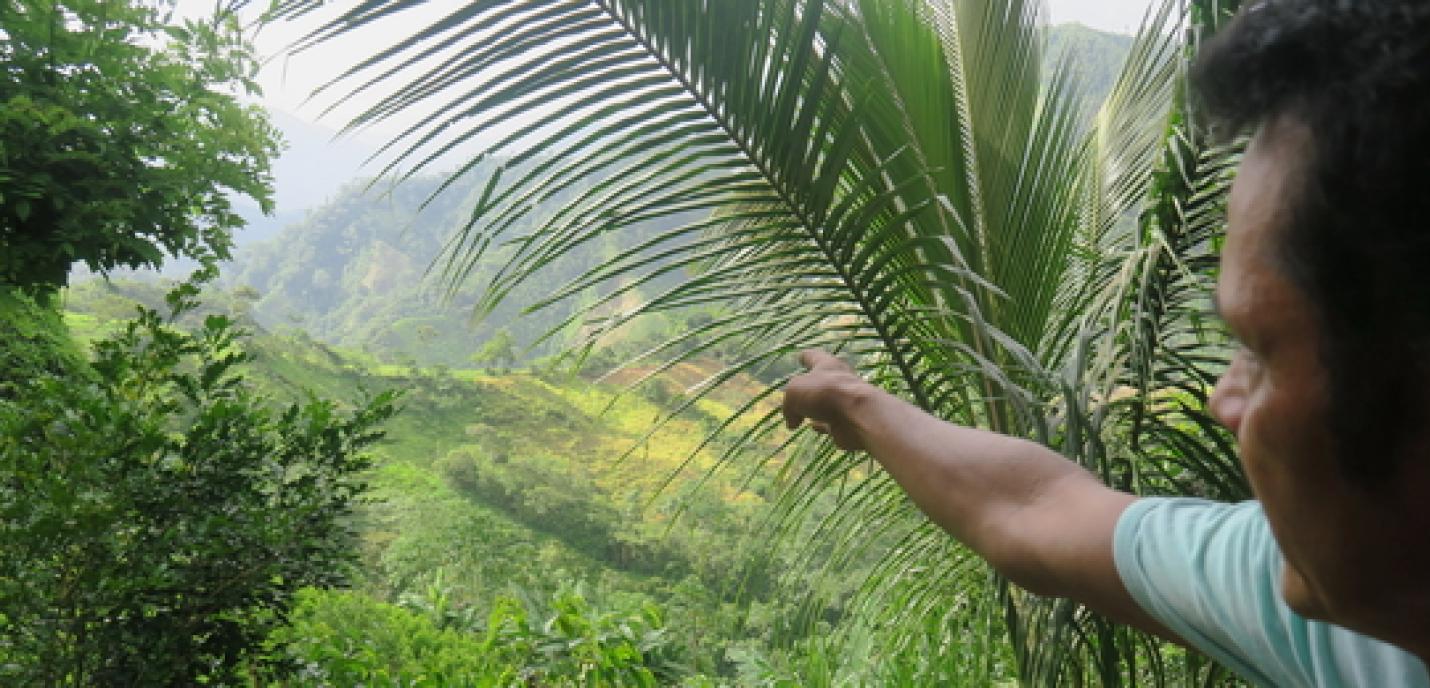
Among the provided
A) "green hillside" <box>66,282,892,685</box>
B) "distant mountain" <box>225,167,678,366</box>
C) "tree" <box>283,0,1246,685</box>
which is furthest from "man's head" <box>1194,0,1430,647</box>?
"distant mountain" <box>225,167,678,366</box>

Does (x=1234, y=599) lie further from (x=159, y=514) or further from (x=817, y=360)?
(x=159, y=514)

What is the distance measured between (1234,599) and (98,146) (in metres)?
2.56

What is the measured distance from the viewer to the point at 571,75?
0.92m

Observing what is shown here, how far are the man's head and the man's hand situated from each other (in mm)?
439

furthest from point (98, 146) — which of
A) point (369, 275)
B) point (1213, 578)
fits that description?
point (369, 275)

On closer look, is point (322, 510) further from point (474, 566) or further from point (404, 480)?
point (404, 480)

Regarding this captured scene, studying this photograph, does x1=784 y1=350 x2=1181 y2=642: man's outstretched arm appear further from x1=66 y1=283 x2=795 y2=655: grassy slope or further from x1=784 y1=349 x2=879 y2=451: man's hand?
x1=66 y1=283 x2=795 y2=655: grassy slope

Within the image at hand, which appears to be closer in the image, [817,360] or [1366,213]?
[1366,213]

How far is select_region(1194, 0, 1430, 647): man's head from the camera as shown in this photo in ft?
0.80

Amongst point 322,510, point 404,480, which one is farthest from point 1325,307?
point 404,480

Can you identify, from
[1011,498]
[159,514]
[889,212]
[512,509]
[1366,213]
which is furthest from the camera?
[512,509]

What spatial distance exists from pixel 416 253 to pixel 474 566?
28373 mm

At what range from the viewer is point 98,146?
7.09 ft

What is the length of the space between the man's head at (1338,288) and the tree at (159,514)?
60.1 inches
